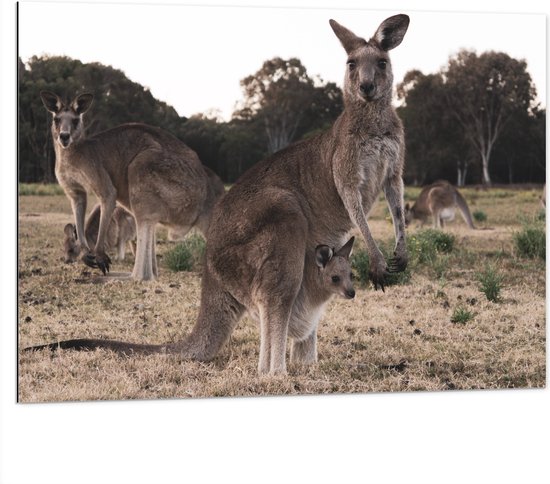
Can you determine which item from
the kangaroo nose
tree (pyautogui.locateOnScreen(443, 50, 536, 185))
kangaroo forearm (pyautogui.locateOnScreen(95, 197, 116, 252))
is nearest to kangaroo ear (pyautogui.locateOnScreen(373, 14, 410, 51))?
the kangaroo nose

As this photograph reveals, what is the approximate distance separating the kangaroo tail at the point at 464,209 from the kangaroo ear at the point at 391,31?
273 centimetres

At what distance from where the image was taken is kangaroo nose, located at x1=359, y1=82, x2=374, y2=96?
195 inches

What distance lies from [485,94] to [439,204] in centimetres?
218

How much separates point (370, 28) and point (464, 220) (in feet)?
12.6

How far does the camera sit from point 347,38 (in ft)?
17.0

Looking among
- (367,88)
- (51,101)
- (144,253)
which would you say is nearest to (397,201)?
(367,88)

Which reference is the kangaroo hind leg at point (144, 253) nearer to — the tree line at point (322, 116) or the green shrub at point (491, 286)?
the tree line at point (322, 116)

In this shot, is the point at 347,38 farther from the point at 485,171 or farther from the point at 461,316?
the point at 461,316

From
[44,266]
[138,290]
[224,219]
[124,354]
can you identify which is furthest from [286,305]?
[44,266]

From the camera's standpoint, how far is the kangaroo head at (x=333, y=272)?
4.95 metres

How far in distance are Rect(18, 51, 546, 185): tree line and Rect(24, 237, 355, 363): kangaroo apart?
4.07ft

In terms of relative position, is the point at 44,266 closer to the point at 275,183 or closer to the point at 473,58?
the point at 275,183

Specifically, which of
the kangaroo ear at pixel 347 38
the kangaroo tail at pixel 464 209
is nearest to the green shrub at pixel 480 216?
the kangaroo tail at pixel 464 209

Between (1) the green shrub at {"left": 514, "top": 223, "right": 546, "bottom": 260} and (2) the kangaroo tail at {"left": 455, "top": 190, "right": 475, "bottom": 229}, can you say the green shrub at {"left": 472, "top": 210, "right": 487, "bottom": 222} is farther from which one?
(1) the green shrub at {"left": 514, "top": 223, "right": 546, "bottom": 260}
